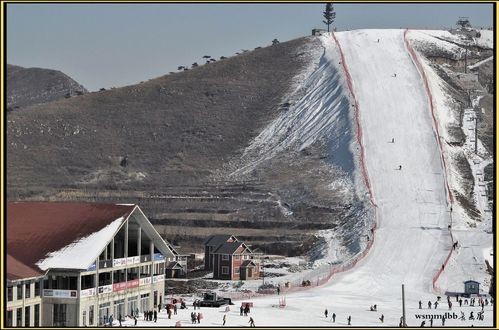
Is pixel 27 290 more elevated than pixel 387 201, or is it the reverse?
pixel 387 201

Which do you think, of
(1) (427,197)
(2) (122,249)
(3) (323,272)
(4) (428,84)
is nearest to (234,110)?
(4) (428,84)

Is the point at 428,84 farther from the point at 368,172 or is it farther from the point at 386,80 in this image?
the point at 368,172

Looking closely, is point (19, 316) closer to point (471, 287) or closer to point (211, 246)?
point (471, 287)

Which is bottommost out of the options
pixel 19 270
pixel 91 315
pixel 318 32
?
pixel 91 315

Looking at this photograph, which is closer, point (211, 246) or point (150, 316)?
point (150, 316)

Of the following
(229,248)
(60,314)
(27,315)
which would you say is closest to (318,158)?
(229,248)

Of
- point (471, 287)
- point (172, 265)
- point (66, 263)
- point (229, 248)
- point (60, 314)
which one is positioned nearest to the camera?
point (66, 263)

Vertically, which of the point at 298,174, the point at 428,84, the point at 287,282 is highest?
the point at 428,84

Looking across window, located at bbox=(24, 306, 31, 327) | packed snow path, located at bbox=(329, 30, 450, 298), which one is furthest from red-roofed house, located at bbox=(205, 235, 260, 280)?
window, located at bbox=(24, 306, 31, 327)
